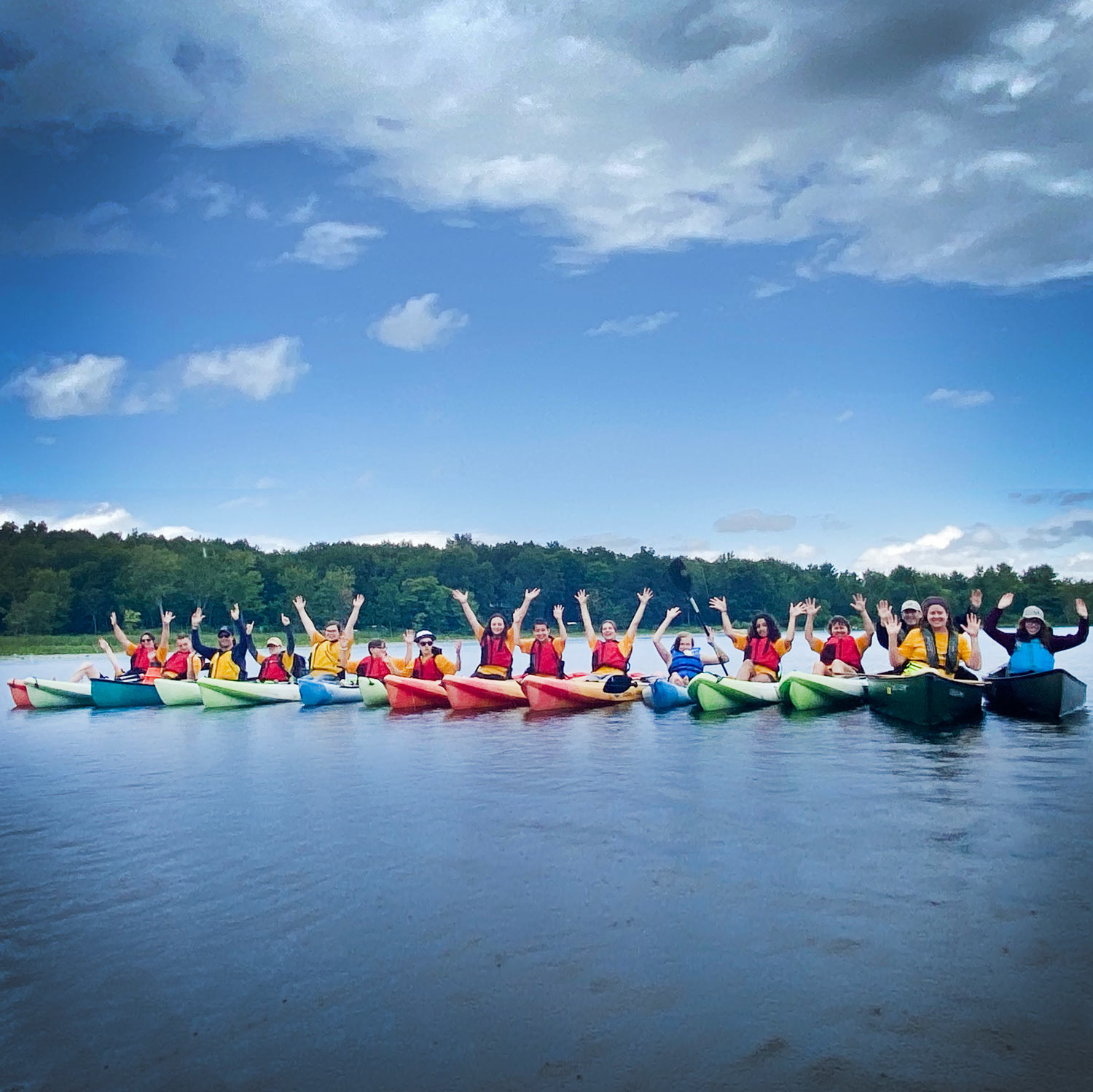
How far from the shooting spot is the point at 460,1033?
15.3 ft

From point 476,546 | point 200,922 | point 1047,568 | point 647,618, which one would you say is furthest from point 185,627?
point 200,922

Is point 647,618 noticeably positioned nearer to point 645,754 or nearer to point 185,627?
point 185,627

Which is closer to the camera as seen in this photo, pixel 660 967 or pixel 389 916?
pixel 660 967

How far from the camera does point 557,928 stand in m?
5.98

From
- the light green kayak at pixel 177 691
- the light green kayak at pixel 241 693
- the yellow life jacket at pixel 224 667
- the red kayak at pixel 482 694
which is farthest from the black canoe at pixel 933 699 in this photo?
the light green kayak at pixel 177 691

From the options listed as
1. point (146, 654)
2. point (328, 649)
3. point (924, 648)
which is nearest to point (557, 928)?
point (924, 648)

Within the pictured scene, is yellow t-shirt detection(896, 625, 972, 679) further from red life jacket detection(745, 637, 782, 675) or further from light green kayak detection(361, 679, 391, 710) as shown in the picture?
light green kayak detection(361, 679, 391, 710)

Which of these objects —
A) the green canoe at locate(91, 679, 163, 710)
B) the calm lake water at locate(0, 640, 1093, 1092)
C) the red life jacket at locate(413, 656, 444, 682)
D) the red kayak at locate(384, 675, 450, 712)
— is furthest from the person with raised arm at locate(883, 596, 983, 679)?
the green canoe at locate(91, 679, 163, 710)

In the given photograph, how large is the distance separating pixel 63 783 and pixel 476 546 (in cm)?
7734

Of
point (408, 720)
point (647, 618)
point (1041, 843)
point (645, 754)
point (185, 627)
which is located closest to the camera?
point (1041, 843)

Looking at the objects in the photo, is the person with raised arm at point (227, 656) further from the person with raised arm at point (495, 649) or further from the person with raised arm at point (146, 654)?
the person with raised arm at point (495, 649)

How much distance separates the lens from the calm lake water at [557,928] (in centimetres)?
442

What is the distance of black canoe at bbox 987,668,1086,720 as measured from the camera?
47.5ft

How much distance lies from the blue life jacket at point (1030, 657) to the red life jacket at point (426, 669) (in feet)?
31.5
